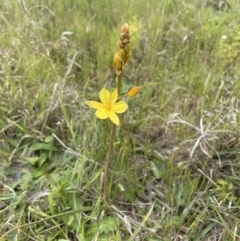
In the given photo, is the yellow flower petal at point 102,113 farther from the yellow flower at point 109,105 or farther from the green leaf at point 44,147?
the green leaf at point 44,147

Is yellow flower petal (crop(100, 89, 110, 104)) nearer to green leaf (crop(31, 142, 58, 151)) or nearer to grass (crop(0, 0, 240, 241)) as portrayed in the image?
grass (crop(0, 0, 240, 241))

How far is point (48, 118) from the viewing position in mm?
1728

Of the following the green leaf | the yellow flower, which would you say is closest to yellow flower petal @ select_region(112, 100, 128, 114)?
the yellow flower

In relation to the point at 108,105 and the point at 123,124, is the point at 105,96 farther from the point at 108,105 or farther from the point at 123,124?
the point at 123,124

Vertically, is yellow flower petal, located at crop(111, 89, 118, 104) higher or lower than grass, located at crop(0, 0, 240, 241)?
higher

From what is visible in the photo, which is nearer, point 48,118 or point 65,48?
point 48,118

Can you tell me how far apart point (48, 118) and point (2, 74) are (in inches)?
13.3

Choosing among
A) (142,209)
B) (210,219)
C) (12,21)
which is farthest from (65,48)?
(210,219)

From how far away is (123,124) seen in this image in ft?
5.37

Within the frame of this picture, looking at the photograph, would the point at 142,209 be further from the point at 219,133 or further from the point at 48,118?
the point at 48,118

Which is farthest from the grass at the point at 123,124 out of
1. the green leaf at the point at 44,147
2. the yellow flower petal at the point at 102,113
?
the yellow flower petal at the point at 102,113

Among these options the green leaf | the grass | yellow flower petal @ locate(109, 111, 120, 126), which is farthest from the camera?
the green leaf

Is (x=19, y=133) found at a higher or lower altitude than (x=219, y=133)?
lower

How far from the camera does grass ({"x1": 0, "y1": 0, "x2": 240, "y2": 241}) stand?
4.63ft
